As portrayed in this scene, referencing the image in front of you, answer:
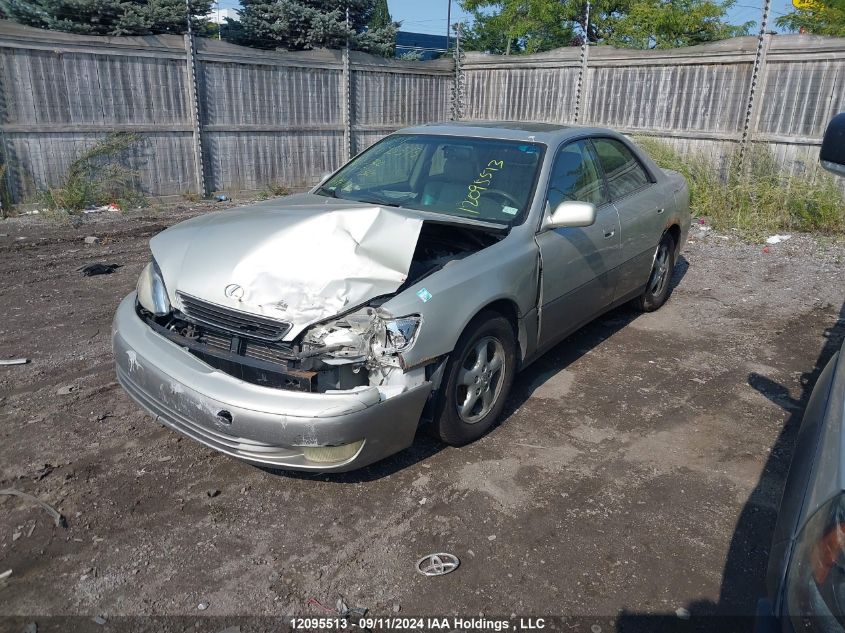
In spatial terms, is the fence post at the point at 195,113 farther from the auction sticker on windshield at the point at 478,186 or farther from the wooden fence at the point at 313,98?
the auction sticker on windshield at the point at 478,186

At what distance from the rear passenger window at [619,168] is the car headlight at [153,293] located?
3246mm

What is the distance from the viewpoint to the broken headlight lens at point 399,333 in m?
3.09

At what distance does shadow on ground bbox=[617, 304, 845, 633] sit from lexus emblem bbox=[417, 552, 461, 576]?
2.32 feet

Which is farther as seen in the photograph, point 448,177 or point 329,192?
point 329,192

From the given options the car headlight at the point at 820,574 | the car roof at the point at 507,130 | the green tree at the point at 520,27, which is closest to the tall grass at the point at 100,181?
the car roof at the point at 507,130

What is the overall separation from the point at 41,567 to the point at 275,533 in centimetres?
96

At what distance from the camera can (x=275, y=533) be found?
10.0 feet

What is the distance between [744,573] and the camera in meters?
2.90

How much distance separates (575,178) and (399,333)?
2182mm

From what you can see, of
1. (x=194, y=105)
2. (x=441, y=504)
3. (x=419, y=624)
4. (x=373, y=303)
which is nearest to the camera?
(x=419, y=624)

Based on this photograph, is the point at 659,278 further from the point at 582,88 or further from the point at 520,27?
the point at 520,27

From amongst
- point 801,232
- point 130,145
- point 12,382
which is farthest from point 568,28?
point 12,382

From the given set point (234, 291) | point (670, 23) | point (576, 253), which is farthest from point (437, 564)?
point (670, 23)

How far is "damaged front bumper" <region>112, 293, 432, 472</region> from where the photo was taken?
9.59 feet
